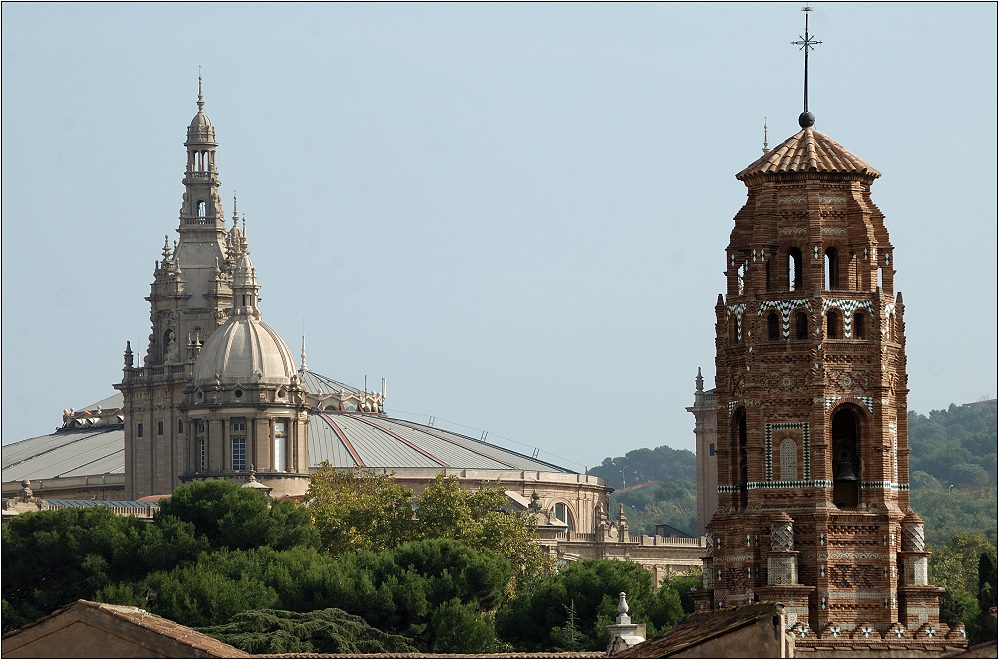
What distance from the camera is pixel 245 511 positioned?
551 ft

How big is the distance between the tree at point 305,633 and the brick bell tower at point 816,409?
33.8 m

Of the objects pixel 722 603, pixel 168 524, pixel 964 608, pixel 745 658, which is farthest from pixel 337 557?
pixel 745 658

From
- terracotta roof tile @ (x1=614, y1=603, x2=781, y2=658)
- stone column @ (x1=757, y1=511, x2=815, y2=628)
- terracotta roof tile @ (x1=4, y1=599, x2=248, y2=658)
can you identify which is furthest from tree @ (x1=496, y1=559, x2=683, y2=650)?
terracotta roof tile @ (x1=4, y1=599, x2=248, y2=658)

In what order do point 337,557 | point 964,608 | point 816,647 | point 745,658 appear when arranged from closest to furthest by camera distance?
point 745,658, point 816,647, point 964,608, point 337,557

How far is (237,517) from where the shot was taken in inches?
6585

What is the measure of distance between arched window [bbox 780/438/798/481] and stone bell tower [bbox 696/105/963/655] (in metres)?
0.03

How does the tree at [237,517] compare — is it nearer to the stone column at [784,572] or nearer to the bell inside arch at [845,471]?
the bell inside arch at [845,471]

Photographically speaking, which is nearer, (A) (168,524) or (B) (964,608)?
(B) (964,608)

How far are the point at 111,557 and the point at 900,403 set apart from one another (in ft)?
275

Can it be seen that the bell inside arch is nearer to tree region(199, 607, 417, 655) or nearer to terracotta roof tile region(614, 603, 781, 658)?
terracotta roof tile region(614, 603, 781, 658)

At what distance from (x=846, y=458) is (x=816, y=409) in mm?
1660

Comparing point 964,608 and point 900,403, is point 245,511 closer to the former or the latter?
point 964,608

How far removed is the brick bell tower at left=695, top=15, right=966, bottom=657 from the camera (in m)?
79.2

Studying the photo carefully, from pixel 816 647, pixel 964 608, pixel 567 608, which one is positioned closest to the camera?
pixel 816 647
